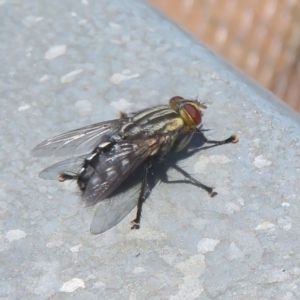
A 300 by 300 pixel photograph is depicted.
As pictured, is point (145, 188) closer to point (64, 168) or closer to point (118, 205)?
point (118, 205)

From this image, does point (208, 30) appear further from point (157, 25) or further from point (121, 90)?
point (121, 90)

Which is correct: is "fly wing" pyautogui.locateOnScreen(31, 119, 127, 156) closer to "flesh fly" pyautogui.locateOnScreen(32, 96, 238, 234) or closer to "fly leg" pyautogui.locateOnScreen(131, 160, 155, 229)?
"flesh fly" pyautogui.locateOnScreen(32, 96, 238, 234)

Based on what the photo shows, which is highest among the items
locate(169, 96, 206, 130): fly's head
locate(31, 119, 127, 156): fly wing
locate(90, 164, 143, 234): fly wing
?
locate(169, 96, 206, 130): fly's head

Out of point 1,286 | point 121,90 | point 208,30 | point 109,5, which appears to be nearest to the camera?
point 1,286

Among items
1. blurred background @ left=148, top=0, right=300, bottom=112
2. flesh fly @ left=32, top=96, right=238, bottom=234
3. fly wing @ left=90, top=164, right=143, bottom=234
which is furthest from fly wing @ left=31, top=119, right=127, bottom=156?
blurred background @ left=148, top=0, right=300, bottom=112

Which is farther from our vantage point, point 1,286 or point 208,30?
point 208,30

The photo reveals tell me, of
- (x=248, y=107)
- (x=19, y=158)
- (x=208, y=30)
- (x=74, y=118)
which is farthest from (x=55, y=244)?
(x=208, y=30)
